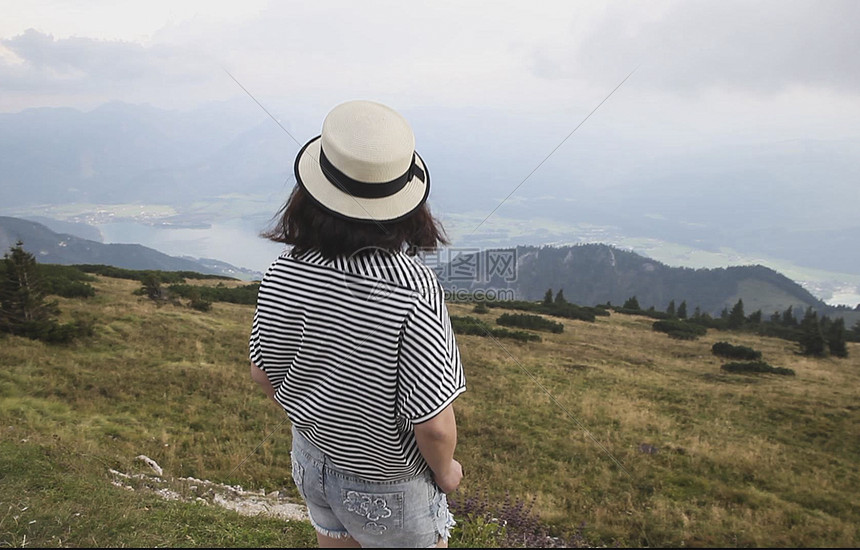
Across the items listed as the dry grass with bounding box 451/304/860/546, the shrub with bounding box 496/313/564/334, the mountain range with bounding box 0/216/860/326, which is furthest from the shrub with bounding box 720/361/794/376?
the mountain range with bounding box 0/216/860/326

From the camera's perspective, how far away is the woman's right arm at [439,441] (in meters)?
1.63

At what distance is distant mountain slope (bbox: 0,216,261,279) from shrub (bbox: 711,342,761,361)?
438 feet

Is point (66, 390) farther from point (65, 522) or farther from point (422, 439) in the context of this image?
point (422, 439)

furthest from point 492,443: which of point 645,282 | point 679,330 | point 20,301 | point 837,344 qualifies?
point 645,282

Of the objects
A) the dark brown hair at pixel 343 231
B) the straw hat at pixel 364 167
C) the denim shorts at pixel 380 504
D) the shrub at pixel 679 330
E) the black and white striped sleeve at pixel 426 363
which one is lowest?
the shrub at pixel 679 330

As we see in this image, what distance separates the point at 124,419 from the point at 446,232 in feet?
33.7

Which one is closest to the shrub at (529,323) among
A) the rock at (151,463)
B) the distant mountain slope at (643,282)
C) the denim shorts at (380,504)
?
the rock at (151,463)

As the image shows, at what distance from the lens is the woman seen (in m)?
1.57

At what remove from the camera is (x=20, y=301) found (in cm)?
1343

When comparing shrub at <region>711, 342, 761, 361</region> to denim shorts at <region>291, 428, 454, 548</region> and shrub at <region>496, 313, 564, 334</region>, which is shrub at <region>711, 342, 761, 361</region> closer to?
shrub at <region>496, 313, 564, 334</region>

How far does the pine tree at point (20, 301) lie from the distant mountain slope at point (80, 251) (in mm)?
130809

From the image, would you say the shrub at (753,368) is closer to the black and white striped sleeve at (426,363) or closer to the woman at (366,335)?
the woman at (366,335)

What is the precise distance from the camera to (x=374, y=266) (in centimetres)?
158

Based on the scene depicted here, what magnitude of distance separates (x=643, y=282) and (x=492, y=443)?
130 metres
